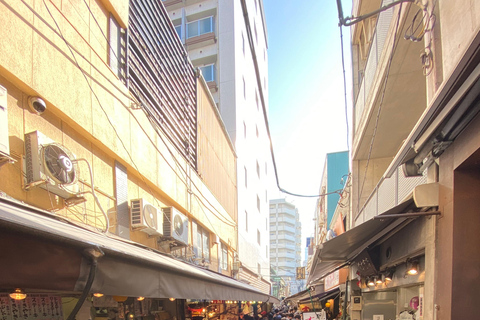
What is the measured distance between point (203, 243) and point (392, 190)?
311 inches

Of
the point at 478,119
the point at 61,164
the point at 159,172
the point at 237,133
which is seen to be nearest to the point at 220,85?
the point at 237,133

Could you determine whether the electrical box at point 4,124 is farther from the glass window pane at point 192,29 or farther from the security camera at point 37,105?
the glass window pane at point 192,29

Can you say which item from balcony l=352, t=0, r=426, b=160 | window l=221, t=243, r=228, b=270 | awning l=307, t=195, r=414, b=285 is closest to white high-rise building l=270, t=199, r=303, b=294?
window l=221, t=243, r=228, b=270

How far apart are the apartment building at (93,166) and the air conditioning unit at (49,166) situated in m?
0.01

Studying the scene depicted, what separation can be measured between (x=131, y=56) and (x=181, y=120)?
11.3ft

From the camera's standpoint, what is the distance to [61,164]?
175 inches

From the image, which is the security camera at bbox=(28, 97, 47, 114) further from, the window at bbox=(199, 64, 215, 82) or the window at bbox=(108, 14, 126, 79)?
the window at bbox=(199, 64, 215, 82)

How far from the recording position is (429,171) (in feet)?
14.6

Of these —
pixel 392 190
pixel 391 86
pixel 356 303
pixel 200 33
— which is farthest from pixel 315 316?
pixel 200 33

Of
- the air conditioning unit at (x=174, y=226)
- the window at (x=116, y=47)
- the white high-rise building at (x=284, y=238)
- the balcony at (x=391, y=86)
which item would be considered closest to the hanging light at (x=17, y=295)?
the air conditioning unit at (x=174, y=226)

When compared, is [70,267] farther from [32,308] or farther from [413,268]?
[413,268]

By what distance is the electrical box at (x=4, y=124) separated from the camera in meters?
3.61

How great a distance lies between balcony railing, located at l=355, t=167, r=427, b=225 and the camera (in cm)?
555

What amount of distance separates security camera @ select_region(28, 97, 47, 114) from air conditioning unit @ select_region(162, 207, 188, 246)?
13.9ft
